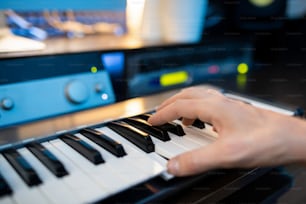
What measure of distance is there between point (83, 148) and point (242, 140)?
0.27 metres

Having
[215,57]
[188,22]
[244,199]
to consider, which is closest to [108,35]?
[188,22]

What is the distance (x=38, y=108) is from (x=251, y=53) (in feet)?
2.81

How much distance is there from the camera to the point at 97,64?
0.70 m

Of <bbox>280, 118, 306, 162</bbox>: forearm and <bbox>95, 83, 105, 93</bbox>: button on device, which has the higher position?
<bbox>95, 83, 105, 93</bbox>: button on device

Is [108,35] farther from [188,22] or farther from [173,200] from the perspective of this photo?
[173,200]

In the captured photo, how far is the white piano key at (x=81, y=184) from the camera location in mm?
377

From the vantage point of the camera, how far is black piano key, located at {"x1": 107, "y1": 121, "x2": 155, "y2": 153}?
0.51 m

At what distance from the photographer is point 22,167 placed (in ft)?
1.43

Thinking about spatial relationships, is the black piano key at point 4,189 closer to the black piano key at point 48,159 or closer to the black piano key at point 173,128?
the black piano key at point 48,159

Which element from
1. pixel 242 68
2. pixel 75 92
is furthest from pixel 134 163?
pixel 242 68

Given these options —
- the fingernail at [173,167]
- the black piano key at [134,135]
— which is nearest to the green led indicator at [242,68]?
the black piano key at [134,135]

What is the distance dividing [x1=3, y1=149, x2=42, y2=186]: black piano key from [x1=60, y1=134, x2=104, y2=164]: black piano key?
9cm

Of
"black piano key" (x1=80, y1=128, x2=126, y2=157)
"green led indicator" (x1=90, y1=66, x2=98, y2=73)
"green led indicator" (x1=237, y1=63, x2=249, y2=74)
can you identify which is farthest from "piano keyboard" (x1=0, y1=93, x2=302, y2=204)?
"green led indicator" (x1=237, y1=63, x2=249, y2=74)

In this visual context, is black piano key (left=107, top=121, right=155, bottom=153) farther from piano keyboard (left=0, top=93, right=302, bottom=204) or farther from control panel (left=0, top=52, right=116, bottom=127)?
control panel (left=0, top=52, right=116, bottom=127)
